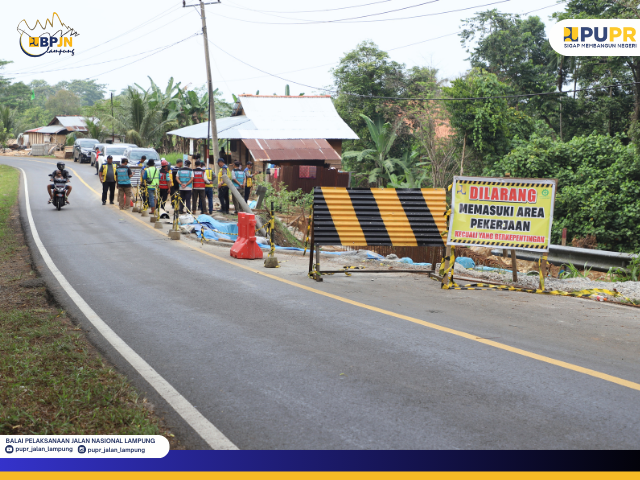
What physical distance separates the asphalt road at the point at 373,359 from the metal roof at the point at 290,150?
2165cm

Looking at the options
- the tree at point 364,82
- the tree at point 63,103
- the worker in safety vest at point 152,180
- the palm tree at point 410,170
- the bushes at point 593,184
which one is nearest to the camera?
the worker in safety vest at point 152,180

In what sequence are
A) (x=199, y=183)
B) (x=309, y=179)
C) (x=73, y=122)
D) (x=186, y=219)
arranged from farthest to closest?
(x=73, y=122) → (x=309, y=179) → (x=199, y=183) → (x=186, y=219)

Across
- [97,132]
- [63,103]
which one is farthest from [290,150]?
[63,103]

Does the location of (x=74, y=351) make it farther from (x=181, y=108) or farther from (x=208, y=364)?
(x=181, y=108)

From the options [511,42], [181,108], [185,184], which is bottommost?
[185,184]

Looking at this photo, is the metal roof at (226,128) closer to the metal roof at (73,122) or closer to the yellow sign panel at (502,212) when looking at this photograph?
the yellow sign panel at (502,212)

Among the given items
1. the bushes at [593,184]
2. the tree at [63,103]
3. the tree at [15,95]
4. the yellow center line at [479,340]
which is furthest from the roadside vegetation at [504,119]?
the tree at [63,103]

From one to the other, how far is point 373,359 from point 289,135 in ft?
97.6

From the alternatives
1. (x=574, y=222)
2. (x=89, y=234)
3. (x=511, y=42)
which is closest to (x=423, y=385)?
(x=89, y=234)

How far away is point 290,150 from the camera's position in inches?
1310

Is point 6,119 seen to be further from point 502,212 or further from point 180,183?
point 502,212

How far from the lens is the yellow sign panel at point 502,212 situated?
9.91 m

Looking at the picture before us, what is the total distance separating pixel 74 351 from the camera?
6.10 meters

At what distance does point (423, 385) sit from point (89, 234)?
13.8 meters
